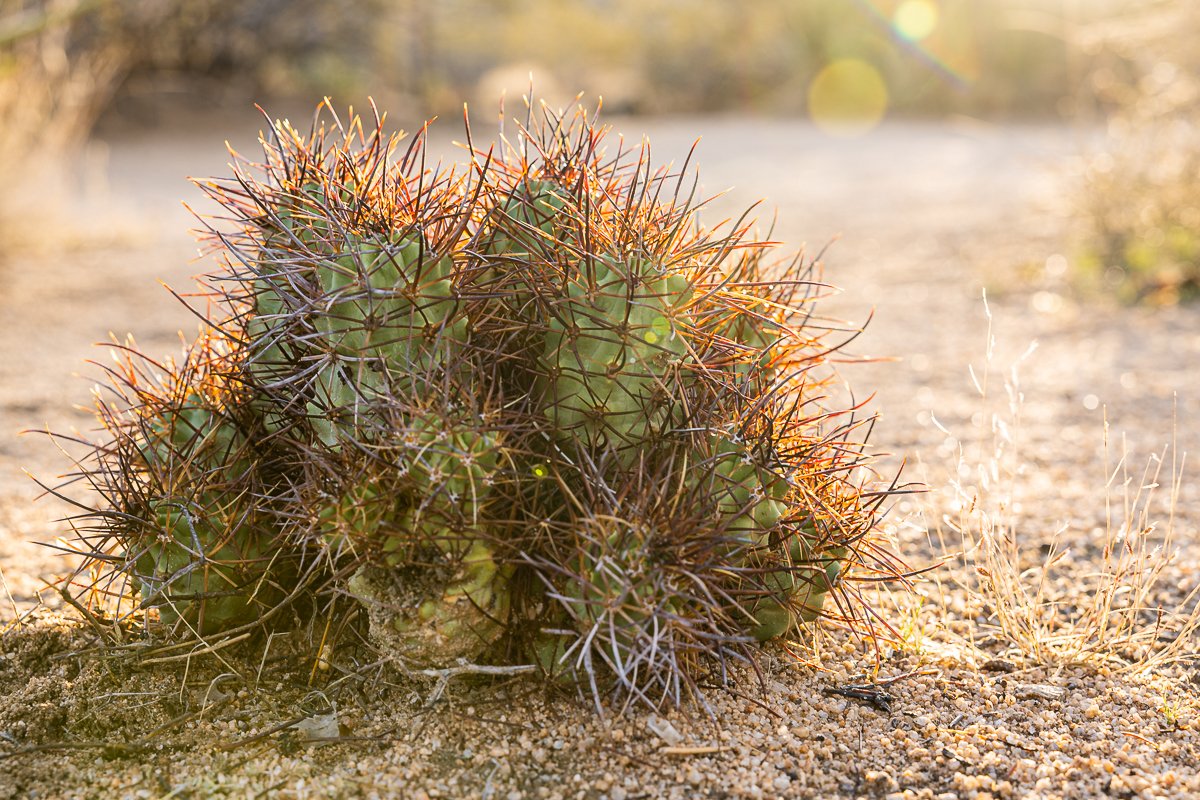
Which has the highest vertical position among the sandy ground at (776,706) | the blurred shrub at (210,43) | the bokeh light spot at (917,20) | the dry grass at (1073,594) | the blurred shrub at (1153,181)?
the bokeh light spot at (917,20)

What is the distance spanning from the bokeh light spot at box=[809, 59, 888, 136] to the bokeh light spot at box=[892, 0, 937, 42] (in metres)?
0.95

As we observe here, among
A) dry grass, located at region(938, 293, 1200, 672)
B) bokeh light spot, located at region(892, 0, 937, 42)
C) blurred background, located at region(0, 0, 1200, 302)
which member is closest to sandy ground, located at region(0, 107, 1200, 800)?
dry grass, located at region(938, 293, 1200, 672)

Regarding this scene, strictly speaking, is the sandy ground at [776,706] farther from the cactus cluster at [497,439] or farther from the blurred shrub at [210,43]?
the blurred shrub at [210,43]

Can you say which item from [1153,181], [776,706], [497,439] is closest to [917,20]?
[1153,181]

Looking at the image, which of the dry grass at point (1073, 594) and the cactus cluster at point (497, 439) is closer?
the cactus cluster at point (497, 439)

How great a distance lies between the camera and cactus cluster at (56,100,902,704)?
1.82m

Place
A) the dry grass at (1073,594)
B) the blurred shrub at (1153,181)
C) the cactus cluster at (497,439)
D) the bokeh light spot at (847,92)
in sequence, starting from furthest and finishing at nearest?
1. the bokeh light spot at (847,92)
2. the blurred shrub at (1153,181)
3. the dry grass at (1073,594)
4. the cactus cluster at (497,439)

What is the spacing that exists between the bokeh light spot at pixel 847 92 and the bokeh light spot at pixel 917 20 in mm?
951

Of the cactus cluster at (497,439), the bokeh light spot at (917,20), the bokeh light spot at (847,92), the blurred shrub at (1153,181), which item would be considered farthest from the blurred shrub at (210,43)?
the cactus cluster at (497,439)

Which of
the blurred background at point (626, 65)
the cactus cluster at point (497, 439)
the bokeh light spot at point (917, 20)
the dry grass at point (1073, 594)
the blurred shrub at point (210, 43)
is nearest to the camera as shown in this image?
the cactus cluster at point (497, 439)

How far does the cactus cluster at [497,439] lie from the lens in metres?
1.82

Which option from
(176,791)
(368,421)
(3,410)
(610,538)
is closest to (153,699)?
(176,791)

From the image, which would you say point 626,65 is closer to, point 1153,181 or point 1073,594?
point 1153,181

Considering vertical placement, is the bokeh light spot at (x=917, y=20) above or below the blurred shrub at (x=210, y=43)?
above
